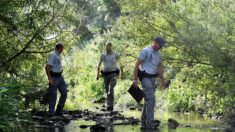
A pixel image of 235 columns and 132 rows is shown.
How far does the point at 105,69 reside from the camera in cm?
1556

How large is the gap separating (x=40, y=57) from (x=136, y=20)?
2635 mm

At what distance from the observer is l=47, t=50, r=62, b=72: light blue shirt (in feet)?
42.1

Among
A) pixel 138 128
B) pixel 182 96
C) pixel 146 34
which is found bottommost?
pixel 138 128

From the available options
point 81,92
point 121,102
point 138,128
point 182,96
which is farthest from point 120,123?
point 81,92

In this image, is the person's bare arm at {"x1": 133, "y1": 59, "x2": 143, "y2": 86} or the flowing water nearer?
the flowing water

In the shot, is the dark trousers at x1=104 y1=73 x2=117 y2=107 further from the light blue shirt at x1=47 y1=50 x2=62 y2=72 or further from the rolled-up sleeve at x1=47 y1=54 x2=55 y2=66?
the rolled-up sleeve at x1=47 y1=54 x2=55 y2=66

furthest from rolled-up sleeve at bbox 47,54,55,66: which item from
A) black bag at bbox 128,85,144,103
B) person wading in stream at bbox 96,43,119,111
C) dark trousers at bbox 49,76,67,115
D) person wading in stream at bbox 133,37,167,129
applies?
person wading in stream at bbox 96,43,119,111

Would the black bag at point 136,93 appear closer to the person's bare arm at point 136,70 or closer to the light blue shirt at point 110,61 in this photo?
the person's bare arm at point 136,70

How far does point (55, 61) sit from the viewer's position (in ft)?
42.7

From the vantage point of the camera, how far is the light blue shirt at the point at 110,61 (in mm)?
15201

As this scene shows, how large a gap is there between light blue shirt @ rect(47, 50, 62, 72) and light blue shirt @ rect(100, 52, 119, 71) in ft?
7.61

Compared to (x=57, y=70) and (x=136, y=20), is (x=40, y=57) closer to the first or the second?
(x=57, y=70)

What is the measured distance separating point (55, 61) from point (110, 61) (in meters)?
2.64

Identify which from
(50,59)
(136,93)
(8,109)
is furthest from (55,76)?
(8,109)
